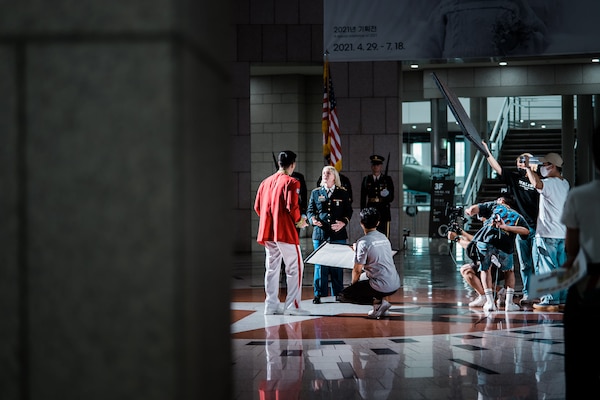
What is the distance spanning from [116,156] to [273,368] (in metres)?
3.66

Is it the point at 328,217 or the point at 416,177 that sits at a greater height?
the point at 416,177

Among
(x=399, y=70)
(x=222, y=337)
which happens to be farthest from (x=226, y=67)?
(x=399, y=70)

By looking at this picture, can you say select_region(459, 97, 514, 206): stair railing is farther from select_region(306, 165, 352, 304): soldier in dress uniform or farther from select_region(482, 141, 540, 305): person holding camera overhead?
select_region(306, 165, 352, 304): soldier in dress uniform

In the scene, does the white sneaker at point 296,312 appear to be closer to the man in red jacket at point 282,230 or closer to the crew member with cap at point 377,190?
the man in red jacket at point 282,230

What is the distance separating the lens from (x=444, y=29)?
44.9 feet

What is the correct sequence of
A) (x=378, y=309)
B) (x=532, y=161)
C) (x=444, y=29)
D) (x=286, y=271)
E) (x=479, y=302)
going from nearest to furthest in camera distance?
(x=378, y=309) < (x=532, y=161) < (x=286, y=271) < (x=479, y=302) < (x=444, y=29)

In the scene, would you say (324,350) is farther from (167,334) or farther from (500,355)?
(167,334)

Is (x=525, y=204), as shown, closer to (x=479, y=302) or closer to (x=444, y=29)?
(x=479, y=302)

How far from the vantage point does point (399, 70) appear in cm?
1727

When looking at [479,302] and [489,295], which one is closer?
[489,295]

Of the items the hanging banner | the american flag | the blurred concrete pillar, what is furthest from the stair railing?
the blurred concrete pillar

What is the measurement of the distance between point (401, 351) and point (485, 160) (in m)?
18.0

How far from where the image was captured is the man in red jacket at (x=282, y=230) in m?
8.23

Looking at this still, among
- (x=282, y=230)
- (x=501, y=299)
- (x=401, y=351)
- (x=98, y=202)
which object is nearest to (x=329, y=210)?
(x=282, y=230)
